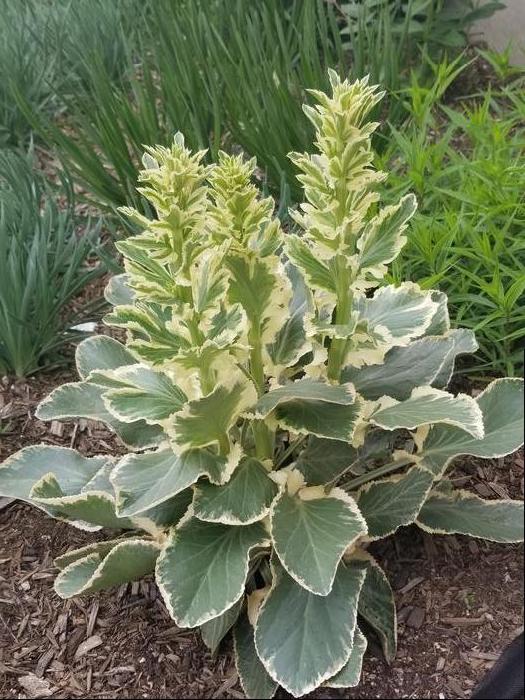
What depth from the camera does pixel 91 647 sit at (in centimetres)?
179

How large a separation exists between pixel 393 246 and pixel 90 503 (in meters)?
0.74

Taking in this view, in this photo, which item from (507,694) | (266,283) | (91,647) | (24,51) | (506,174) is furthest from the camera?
(24,51)

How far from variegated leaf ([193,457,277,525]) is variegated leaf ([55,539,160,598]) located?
160 mm

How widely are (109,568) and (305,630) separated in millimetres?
376

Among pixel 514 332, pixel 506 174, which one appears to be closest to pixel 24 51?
pixel 506 174

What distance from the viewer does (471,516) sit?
1.72m

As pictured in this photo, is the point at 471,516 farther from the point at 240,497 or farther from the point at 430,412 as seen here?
the point at 240,497

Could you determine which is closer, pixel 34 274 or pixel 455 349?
pixel 455 349

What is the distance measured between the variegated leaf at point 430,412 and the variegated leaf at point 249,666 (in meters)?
0.50

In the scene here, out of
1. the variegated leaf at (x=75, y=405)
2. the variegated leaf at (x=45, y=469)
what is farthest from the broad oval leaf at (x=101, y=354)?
the variegated leaf at (x=45, y=469)

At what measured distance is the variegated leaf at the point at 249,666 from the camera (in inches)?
62.0

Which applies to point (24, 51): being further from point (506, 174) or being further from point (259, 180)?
point (506, 174)

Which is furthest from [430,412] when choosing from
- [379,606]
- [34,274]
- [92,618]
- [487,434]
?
[34,274]

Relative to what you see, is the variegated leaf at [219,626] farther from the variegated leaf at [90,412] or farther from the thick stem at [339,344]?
the thick stem at [339,344]
